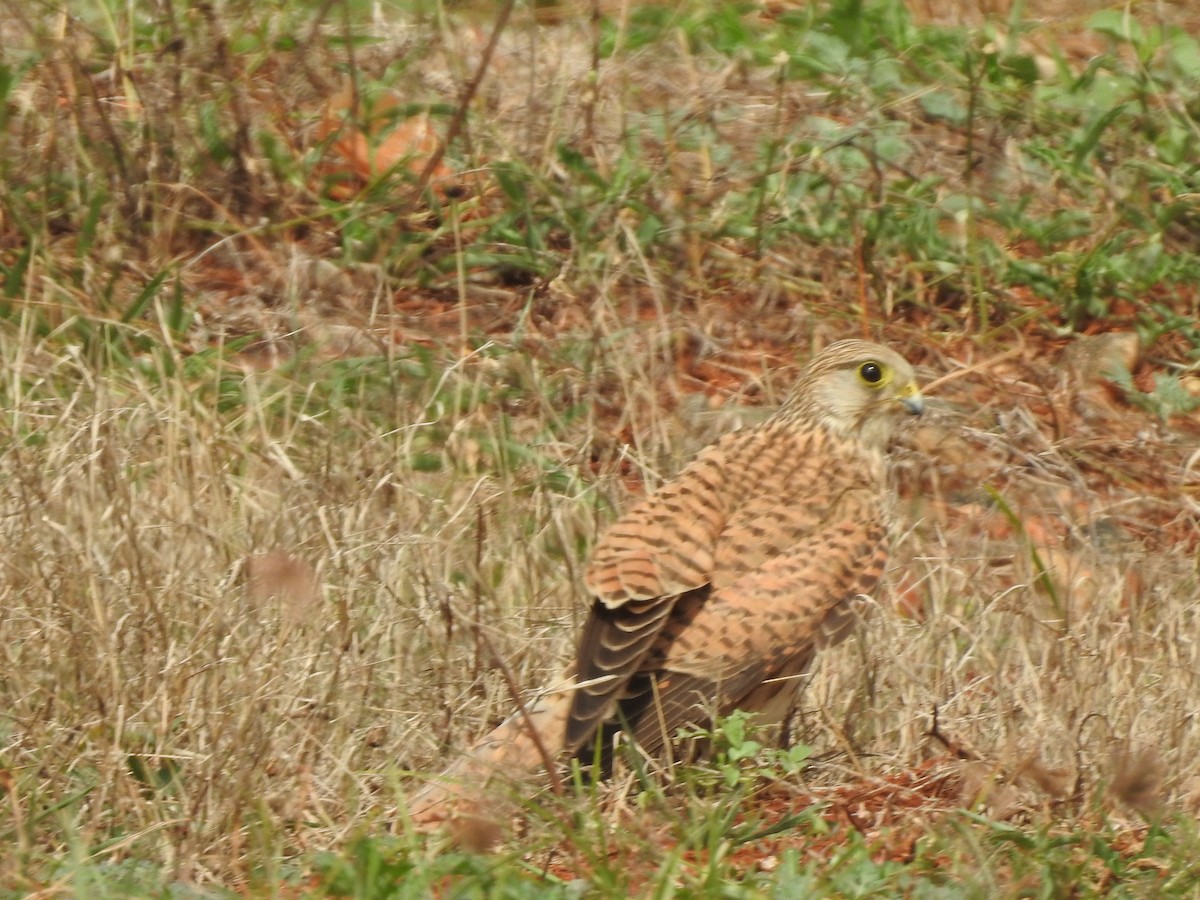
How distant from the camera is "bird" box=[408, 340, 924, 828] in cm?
416

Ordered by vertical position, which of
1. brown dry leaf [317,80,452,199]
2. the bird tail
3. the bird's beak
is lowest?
the bird tail

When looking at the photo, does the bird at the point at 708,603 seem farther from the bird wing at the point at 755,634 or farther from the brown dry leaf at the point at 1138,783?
the brown dry leaf at the point at 1138,783

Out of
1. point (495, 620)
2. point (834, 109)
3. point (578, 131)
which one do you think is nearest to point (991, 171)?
A: point (834, 109)

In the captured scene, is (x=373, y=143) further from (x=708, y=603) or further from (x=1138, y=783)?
(x=1138, y=783)

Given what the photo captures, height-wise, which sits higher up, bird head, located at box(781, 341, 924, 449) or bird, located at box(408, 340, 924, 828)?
bird head, located at box(781, 341, 924, 449)

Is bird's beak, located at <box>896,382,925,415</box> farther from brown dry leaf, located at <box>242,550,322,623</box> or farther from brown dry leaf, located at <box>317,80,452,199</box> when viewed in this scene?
brown dry leaf, located at <box>317,80,452,199</box>

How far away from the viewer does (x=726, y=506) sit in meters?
4.68

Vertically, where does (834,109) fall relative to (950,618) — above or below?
above

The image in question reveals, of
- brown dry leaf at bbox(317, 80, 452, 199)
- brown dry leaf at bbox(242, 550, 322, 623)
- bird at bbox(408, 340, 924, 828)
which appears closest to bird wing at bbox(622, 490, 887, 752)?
bird at bbox(408, 340, 924, 828)

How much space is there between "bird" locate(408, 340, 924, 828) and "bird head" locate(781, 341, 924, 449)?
0.43 ft

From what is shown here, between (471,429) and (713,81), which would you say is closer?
(471,429)

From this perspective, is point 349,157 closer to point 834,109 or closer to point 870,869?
point 834,109

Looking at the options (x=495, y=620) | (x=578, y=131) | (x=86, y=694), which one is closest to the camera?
(x=86, y=694)

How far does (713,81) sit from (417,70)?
1088 mm
